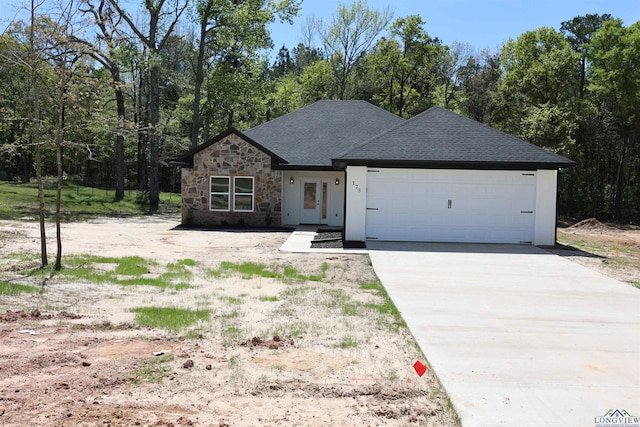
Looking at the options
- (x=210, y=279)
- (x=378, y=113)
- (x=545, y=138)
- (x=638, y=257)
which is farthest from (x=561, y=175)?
(x=210, y=279)

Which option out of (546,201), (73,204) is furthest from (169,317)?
(73,204)

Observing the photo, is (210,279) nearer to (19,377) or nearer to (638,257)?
(19,377)

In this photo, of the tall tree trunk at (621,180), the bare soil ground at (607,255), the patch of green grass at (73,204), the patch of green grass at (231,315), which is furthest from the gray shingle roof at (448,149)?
the tall tree trunk at (621,180)

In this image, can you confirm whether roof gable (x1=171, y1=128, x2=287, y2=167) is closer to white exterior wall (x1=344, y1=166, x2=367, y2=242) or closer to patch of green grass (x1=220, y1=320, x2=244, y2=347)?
white exterior wall (x1=344, y1=166, x2=367, y2=242)

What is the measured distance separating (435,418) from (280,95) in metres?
40.3

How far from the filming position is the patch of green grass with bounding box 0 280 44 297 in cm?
829

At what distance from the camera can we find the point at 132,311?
7336 mm

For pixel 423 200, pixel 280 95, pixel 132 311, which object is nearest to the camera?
pixel 132 311

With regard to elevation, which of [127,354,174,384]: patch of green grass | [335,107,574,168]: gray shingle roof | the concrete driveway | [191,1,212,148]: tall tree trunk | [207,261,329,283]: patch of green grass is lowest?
[207,261,329,283]: patch of green grass

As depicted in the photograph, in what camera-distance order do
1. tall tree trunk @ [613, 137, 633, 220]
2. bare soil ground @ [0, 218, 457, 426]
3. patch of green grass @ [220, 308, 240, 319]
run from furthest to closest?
tall tree trunk @ [613, 137, 633, 220] < patch of green grass @ [220, 308, 240, 319] < bare soil ground @ [0, 218, 457, 426]

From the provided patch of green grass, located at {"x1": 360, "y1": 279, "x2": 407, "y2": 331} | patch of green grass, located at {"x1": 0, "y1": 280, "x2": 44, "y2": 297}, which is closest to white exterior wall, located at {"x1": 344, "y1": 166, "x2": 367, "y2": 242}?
patch of green grass, located at {"x1": 360, "y1": 279, "x2": 407, "y2": 331}

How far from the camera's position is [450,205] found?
1658 cm

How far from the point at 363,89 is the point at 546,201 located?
29933 millimetres

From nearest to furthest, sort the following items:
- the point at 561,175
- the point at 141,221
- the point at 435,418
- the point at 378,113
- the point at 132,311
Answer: the point at 435,418, the point at 132,311, the point at 141,221, the point at 378,113, the point at 561,175
